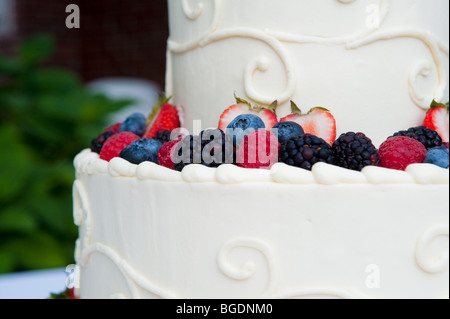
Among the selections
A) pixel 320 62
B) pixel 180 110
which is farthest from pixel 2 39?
pixel 320 62

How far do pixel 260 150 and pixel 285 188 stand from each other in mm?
89

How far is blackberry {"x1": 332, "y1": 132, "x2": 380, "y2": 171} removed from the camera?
93 cm

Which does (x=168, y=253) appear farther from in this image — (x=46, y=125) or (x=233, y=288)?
(x=46, y=125)

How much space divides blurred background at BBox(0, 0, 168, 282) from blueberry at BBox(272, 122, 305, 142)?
1.79 m

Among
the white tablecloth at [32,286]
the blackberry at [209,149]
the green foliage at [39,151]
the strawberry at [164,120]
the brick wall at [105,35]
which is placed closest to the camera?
the blackberry at [209,149]

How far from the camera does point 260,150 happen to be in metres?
0.95

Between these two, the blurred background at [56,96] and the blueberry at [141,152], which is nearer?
the blueberry at [141,152]

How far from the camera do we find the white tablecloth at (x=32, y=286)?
1756 mm

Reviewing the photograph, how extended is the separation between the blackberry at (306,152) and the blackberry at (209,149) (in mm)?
102

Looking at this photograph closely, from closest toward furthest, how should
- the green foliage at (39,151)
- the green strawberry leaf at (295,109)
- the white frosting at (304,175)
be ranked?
the white frosting at (304,175)
the green strawberry leaf at (295,109)
the green foliage at (39,151)

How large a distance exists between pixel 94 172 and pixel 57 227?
1687mm

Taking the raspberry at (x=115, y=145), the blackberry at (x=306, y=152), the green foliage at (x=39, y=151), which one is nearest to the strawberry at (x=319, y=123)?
the blackberry at (x=306, y=152)

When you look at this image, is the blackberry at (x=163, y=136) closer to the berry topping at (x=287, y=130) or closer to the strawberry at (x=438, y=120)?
the berry topping at (x=287, y=130)

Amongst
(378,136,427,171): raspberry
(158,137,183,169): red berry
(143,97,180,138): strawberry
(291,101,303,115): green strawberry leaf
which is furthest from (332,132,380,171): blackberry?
(143,97,180,138): strawberry
